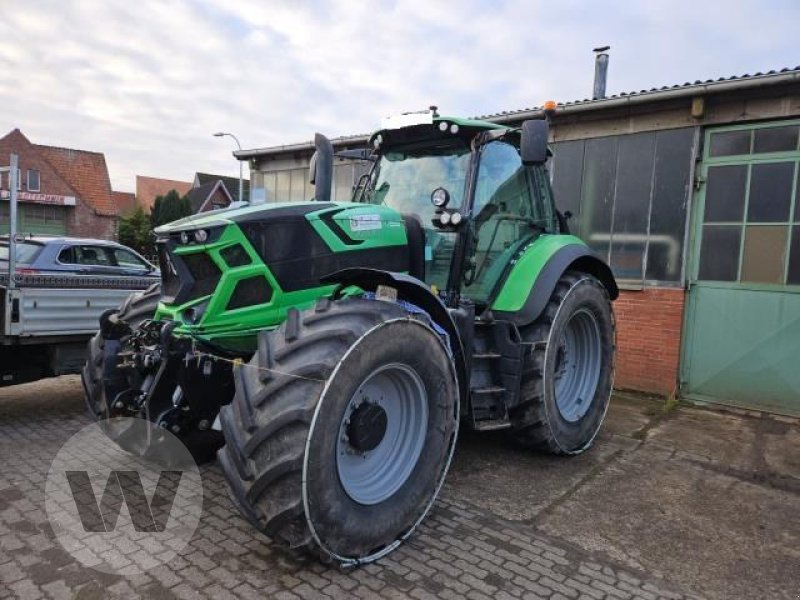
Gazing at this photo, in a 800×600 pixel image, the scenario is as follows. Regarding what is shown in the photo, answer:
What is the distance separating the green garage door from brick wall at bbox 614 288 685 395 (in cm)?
15

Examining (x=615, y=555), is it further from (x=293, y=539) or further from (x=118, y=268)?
(x=118, y=268)

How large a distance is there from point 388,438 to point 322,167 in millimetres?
1988

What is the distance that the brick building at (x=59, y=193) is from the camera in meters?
28.9

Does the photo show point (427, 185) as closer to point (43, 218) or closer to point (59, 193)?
point (43, 218)

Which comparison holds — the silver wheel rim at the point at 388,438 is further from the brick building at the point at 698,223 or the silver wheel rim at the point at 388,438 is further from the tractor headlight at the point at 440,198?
the brick building at the point at 698,223

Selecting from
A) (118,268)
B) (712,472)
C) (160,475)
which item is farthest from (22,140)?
(712,472)

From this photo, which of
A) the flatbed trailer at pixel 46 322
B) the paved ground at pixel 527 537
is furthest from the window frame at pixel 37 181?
the paved ground at pixel 527 537

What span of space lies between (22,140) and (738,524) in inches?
1403

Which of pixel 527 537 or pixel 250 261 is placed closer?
pixel 250 261

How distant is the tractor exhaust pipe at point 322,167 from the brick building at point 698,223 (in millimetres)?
4480

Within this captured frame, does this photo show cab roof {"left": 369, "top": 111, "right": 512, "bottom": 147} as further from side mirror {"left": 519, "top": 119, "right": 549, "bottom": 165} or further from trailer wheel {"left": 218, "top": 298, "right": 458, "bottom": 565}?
trailer wheel {"left": 218, "top": 298, "right": 458, "bottom": 565}

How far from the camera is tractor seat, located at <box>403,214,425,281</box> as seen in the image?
404cm

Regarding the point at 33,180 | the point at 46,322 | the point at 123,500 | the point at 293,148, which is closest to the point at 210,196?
the point at 33,180

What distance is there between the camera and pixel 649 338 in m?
7.24
